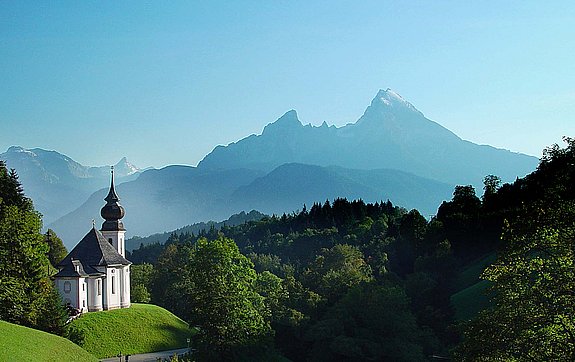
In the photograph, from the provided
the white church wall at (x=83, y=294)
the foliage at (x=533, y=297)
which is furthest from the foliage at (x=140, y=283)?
the foliage at (x=533, y=297)

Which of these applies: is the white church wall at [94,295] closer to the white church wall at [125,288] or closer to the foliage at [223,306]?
the white church wall at [125,288]

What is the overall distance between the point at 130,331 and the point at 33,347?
63.7 feet

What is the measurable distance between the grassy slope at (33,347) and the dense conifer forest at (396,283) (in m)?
7.63

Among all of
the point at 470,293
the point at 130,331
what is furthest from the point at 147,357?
the point at 470,293

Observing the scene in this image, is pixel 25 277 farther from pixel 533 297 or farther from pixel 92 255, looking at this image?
pixel 533 297

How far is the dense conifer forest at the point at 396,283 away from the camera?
1742 cm

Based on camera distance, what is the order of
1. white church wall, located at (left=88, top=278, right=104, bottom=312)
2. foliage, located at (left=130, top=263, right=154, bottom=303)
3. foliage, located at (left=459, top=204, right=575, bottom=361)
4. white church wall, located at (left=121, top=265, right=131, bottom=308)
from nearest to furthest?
foliage, located at (left=459, top=204, right=575, bottom=361), white church wall, located at (left=88, top=278, right=104, bottom=312), white church wall, located at (left=121, top=265, right=131, bottom=308), foliage, located at (left=130, top=263, right=154, bottom=303)

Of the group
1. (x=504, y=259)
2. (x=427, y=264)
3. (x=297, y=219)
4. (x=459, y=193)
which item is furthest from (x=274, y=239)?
(x=504, y=259)

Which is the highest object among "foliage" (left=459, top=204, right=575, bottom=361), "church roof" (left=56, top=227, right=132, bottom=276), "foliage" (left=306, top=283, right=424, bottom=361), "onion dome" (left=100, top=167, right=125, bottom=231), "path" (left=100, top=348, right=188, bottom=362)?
"onion dome" (left=100, top=167, right=125, bottom=231)

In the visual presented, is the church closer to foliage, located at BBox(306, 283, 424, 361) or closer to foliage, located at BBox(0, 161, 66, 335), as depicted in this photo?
foliage, located at BBox(0, 161, 66, 335)

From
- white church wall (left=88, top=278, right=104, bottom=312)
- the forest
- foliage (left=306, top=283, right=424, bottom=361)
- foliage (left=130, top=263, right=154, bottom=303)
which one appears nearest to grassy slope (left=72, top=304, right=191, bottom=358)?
white church wall (left=88, top=278, right=104, bottom=312)

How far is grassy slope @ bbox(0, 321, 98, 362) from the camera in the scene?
31.4 metres

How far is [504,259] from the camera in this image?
18.5 metres

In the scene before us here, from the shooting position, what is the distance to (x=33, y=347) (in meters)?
33.6
